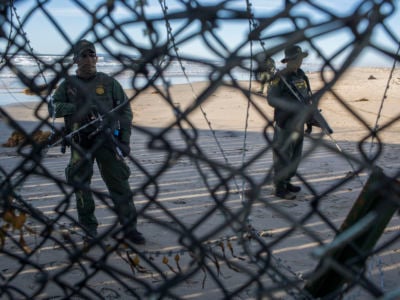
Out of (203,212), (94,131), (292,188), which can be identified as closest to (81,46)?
(94,131)

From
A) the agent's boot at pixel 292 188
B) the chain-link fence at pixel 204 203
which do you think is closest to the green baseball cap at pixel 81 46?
the chain-link fence at pixel 204 203

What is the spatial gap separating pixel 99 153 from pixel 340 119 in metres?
7.80

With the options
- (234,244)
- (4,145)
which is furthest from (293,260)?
(4,145)

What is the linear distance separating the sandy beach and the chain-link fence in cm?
1

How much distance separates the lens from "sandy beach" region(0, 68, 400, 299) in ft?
3.84

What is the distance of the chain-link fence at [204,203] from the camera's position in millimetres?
1023

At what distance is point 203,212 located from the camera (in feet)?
14.7

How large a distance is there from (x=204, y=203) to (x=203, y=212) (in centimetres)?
26

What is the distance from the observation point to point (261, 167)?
246 inches

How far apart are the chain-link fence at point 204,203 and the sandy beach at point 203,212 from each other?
1 cm

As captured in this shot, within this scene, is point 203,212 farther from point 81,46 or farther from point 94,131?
point 81,46

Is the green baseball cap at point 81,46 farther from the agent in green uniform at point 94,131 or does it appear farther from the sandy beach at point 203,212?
the agent in green uniform at point 94,131

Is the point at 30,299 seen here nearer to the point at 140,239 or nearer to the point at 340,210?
the point at 140,239

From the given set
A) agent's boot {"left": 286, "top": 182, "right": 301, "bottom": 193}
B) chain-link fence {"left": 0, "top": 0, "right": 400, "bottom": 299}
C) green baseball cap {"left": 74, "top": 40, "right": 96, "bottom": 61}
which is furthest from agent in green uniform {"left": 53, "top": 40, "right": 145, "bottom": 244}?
agent's boot {"left": 286, "top": 182, "right": 301, "bottom": 193}
